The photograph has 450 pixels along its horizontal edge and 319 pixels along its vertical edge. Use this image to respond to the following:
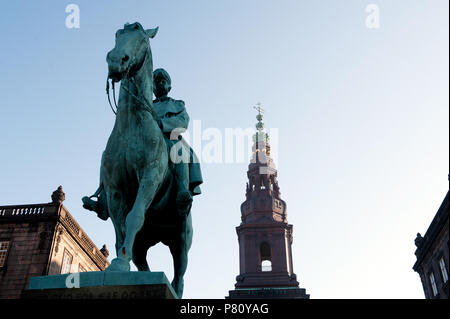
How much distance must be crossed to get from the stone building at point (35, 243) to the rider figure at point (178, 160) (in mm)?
23835

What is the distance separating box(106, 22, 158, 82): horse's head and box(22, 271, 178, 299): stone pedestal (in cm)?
185

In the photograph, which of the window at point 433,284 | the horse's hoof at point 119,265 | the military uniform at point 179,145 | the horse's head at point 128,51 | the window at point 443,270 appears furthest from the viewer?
the window at point 433,284

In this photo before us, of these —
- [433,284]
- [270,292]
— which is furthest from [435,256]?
[270,292]

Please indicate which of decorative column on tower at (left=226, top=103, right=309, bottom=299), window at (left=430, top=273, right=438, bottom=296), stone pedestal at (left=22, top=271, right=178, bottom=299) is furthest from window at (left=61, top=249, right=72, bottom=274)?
window at (left=430, top=273, right=438, bottom=296)

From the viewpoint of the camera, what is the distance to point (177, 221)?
17.1 ft

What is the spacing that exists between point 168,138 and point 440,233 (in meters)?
36.0

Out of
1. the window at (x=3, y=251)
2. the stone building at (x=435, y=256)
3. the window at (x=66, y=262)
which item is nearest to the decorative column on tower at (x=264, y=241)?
the stone building at (x=435, y=256)

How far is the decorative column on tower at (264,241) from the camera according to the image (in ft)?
172

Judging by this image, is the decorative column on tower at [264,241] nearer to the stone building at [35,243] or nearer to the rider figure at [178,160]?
the stone building at [35,243]

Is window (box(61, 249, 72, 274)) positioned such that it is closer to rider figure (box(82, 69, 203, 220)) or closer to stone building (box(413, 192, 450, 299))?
rider figure (box(82, 69, 203, 220))

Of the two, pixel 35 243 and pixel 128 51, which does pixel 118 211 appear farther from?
pixel 35 243

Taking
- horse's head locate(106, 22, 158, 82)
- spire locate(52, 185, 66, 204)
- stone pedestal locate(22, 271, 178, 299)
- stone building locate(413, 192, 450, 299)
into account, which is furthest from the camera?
stone building locate(413, 192, 450, 299)

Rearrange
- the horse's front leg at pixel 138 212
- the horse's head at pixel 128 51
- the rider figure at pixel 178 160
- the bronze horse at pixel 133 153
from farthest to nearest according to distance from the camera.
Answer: the rider figure at pixel 178 160, the bronze horse at pixel 133 153, the horse's head at pixel 128 51, the horse's front leg at pixel 138 212

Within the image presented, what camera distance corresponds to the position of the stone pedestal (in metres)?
3.50
